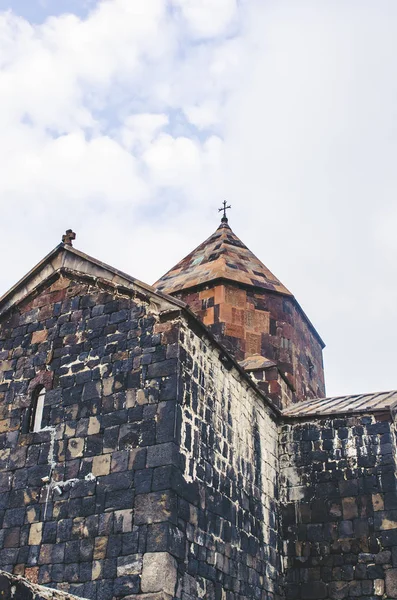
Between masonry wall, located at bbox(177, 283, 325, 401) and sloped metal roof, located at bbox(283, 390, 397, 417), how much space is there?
3.47 feet

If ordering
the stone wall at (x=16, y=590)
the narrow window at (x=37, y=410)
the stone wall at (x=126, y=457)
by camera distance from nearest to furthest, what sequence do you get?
the stone wall at (x=16, y=590) < the stone wall at (x=126, y=457) < the narrow window at (x=37, y=410)

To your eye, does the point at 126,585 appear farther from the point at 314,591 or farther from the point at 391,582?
the point at 391,582

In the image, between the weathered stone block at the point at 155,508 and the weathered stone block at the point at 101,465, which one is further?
the weathered stone block at the point at 101,465

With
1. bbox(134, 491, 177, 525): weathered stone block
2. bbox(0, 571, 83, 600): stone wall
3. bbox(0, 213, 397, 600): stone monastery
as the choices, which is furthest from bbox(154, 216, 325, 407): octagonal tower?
bbox(0, 571, 83, 600): stone wall

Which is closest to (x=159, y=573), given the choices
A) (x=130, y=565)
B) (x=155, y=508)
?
(x=130, y=565)

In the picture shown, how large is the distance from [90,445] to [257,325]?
19.1ft

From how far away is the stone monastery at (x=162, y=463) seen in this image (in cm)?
719

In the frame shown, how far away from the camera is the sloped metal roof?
1028cm

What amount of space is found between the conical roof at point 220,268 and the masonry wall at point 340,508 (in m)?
3.75

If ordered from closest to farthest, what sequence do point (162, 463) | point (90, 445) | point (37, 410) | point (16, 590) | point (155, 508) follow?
point (16, 590) < point (155, 508) < point (162, 463) < point (90, 445) < point (37, 410)

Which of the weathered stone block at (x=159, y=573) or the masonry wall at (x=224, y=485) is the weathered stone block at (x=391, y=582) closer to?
the masonry wall at (x=224, y=485)

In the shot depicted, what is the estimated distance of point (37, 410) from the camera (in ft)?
28.1

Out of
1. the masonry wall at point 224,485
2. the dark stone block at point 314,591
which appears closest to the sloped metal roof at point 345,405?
the masonry wall at point 224,485

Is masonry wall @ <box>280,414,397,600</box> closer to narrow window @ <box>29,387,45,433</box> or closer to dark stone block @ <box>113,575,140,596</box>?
dark stone block @ <box>113,575,140,596</box>
